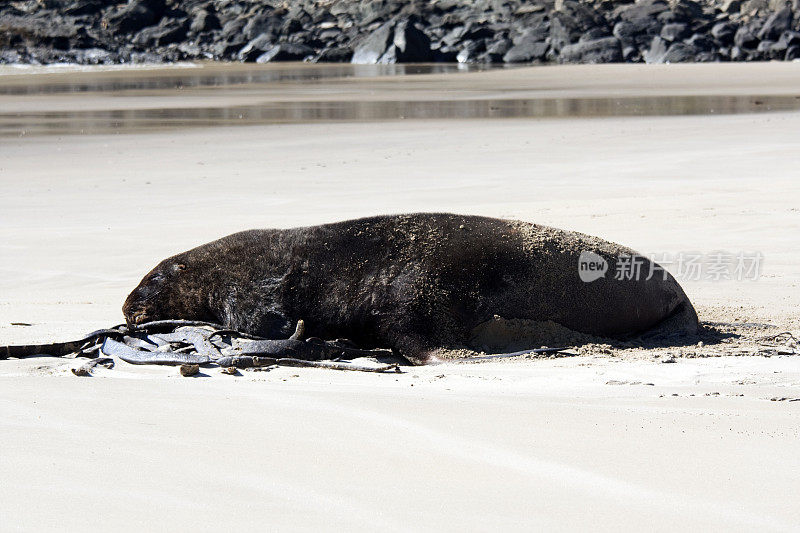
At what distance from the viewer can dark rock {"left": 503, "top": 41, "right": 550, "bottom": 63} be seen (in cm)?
4453

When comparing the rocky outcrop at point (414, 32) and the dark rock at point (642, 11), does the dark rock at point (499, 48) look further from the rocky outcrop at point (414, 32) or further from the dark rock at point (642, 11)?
→ the dark rock at point (642, 11)

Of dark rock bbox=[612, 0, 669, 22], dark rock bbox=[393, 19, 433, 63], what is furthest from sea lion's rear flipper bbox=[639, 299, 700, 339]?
dark rock bbox=[612, 0, 669, 22]

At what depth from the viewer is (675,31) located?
148 feet

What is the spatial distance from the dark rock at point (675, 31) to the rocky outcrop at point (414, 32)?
0.05 meters

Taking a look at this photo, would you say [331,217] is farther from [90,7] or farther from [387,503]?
[90,7]

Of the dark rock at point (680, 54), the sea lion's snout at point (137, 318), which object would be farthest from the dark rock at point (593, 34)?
the sea lion's snout at point (137, 318)

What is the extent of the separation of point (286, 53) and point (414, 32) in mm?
6448

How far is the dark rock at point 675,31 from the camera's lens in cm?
4412

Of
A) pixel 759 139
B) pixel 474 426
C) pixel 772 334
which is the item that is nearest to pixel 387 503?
pixel 474 426

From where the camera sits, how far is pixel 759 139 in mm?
13695

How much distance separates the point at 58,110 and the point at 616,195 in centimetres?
1410

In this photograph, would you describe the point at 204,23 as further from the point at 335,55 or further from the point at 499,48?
the point at 499,48

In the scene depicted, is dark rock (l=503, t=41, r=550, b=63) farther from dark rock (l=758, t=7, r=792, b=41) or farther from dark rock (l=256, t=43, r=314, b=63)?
dark rock (l=256, t=43, r=314, b=63)

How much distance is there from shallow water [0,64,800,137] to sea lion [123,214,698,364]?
1181cm
